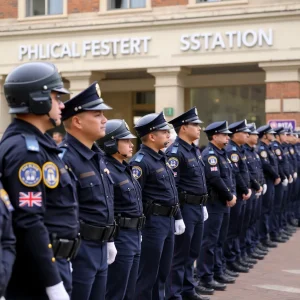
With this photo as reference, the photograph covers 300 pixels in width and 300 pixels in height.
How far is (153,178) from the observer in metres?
5.99

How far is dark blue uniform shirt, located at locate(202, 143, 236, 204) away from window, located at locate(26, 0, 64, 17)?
13.7m

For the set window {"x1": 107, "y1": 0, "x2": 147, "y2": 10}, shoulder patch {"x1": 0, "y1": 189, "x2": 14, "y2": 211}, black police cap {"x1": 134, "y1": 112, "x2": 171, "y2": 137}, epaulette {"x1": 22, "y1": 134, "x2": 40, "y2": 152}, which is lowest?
shoulder patch {"x1": 0, "y1": 189, "x2": 14, "y2": 211}

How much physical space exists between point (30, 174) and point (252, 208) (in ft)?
22.6

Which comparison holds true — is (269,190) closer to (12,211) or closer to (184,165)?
(184,165)

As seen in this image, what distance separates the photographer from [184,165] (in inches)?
273

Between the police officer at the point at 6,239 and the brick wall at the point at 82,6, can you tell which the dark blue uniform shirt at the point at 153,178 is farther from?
the brick wall at the point at 82,6

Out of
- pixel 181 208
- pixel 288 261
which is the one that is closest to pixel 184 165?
pixel 181 208

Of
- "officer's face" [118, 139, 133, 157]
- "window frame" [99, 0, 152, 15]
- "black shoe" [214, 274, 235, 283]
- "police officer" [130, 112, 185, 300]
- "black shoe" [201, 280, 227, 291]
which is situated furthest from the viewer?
"window frame" [99, 0, 152, 15]

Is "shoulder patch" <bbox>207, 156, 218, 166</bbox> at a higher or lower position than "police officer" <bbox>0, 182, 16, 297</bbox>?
higher

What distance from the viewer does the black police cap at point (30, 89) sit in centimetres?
335

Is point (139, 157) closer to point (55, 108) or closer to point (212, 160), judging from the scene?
point (212, 160)

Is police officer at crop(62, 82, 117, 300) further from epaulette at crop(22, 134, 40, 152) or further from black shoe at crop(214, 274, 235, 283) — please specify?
black shoe at crop(214, 274, 235, 283)

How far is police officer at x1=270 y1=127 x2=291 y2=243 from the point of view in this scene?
11.6 m

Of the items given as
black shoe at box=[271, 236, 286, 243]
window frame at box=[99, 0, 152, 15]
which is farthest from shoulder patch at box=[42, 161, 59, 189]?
window frame at box=[99, 0, 152, 15]
